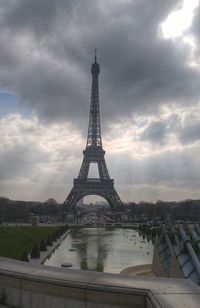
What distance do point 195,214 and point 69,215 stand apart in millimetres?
52835

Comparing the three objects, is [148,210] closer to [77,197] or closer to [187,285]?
[77,197]

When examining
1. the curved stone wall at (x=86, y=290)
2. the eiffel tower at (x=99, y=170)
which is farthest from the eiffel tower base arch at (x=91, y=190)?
the curved stone wall at (x=86, y=290)

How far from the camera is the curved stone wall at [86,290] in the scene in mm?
4660

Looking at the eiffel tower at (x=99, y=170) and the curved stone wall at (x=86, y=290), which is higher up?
the eiffel tower at (x=99, y=170)

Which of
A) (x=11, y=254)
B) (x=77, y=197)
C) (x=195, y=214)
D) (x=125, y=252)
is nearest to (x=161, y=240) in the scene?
(x=11, y=254)

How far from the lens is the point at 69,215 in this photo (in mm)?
114375

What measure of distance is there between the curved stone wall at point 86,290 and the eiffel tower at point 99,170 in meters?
107

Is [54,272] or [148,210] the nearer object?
[54,272]

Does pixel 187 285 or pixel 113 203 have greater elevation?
pixel 113 203

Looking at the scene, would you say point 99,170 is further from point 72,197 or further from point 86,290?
point 86,290

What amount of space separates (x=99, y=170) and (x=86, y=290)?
110m

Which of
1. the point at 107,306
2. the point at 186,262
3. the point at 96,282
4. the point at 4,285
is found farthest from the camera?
the point at 186,262

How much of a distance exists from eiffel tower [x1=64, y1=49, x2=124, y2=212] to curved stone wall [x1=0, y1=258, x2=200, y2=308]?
4200 inches

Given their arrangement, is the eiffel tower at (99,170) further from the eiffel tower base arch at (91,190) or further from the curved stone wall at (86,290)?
the curved stone wall at (86,290)
